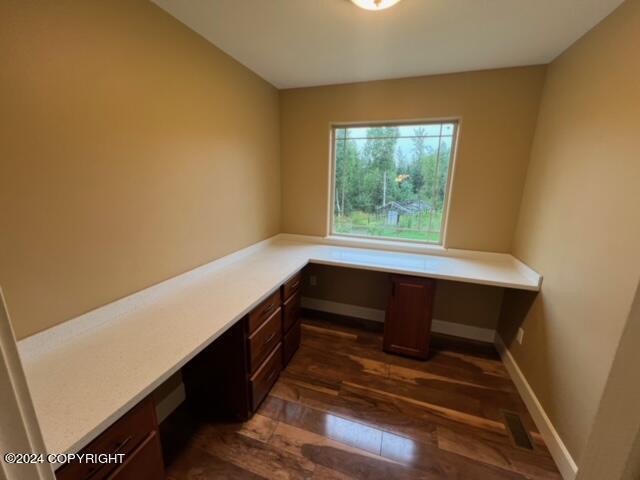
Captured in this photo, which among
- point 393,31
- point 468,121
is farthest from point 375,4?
point 468,121

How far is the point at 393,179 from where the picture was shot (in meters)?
2.64

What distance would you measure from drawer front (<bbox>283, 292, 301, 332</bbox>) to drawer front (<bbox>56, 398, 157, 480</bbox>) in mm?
1083

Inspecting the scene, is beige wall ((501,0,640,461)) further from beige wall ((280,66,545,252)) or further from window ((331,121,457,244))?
window ((331,121,457,244))

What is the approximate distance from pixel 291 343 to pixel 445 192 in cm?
193

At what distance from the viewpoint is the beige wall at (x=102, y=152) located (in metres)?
1.00

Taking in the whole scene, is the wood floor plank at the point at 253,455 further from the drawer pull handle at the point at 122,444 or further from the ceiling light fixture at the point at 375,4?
the ceiling light fixture at the point at 375,4

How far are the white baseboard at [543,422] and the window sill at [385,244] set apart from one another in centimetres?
100

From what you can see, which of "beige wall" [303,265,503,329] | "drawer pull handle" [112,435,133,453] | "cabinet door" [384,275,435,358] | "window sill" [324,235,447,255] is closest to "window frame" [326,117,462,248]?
"window sill" [324,235,447,255]

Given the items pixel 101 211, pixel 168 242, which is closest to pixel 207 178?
pixel 168 242

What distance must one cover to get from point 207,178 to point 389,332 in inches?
76.0

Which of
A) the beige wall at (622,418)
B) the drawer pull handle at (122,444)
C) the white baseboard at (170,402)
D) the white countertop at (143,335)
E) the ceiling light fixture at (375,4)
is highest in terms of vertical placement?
the ceiling light fixture at (375,4)

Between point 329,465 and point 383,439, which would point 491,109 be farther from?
point 329,465

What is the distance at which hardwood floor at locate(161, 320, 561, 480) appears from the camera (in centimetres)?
143

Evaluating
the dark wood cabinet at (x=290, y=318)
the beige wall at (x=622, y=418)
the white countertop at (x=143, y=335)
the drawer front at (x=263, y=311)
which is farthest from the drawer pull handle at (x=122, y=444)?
the beige wall at (x=622, y=418)
